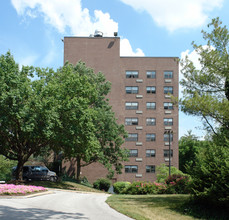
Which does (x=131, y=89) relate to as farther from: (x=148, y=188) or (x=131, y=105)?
(x=148, y=188)

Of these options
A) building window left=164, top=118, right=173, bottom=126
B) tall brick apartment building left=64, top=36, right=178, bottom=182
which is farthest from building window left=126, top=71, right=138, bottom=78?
building window left=164, top=118, right=173, bottom=126

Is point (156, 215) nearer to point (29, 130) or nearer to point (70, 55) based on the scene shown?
point (29, 130)

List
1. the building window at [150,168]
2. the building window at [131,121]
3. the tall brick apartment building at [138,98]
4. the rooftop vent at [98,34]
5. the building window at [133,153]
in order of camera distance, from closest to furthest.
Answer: the building window at [150,168], the tall brick apartment building at [138,98], the building window at [133,153], the building window at [131,121], the rooftop vent at [98,34]

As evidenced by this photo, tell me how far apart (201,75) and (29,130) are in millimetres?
13695

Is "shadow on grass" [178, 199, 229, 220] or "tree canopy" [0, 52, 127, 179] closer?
"shadow on grass" [178, 199, 229, 220]

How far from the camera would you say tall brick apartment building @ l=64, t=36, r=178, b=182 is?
53.6 metres

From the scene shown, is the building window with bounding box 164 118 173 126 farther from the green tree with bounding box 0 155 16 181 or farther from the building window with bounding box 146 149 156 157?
the green tree with bounding box 0 155 16 181

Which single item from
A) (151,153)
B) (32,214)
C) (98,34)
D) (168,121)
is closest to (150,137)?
(151,153)

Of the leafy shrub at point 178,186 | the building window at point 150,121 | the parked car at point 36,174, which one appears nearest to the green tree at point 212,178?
the leafy shrub at point 178,186

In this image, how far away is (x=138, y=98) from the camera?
182ft

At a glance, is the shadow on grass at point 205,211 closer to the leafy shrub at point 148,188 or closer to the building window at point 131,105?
the leafy shrub at point 148,188

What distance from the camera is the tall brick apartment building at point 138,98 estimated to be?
53625 millimetres

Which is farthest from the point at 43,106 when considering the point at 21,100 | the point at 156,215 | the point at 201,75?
the point at 156,215

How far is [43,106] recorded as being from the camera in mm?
25016
